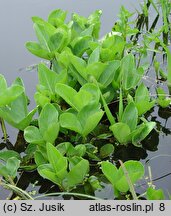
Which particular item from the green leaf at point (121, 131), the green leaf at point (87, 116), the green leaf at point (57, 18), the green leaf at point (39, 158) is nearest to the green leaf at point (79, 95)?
the green leaf at point (87, 116)

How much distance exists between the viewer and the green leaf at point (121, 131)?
176cm

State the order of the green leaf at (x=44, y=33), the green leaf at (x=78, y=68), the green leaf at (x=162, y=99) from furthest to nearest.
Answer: the green leaf at (x=44, y=33), the green leaf at (x=162, y=99), the green leaf at (x=78, y=68)

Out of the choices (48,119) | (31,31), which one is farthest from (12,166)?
(31,31)

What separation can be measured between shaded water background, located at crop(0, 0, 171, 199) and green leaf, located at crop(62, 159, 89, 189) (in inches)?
12.0

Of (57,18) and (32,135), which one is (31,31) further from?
(32,135)

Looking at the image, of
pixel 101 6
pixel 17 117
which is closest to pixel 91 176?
pixel 17 117

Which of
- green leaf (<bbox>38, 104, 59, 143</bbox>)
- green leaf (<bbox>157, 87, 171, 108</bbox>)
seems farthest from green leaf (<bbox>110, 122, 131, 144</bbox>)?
green leaf (<bbox>157, 87, 171, 108</bbox>)

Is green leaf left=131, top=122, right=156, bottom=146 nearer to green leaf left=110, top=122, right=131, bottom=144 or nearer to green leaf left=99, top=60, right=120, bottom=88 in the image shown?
green leaf left=110, top=122, right=131, bottom=144

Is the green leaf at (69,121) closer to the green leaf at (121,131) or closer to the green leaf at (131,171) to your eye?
the green leaf at (121,131)

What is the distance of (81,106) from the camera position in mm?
1772

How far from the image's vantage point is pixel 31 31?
9.40ft

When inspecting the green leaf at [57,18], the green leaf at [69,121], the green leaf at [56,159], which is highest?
the green leaf at [57,18]

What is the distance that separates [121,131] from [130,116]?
0.08 meters

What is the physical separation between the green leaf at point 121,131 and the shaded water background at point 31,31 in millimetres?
75
